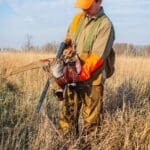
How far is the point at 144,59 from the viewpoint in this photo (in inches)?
487

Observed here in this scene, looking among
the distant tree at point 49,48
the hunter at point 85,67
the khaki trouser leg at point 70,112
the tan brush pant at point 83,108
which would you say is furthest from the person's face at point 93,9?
the distant tree at point 49,48

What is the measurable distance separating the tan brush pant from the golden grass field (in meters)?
0.21

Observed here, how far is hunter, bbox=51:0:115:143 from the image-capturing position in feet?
20.8

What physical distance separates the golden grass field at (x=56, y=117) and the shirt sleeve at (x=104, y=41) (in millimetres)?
991

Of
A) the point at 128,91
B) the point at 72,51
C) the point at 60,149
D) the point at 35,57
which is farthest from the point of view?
the point at 35,57

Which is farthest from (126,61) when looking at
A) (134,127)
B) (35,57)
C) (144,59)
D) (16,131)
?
(16,131)

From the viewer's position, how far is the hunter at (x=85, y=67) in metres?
6.35

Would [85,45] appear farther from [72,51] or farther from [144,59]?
[144,59]

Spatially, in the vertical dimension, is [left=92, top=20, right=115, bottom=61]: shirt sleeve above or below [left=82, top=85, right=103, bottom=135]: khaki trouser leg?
above

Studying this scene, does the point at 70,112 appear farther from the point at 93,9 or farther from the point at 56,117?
the point at 93,9

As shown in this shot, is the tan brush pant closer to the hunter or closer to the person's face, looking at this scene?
the hunter

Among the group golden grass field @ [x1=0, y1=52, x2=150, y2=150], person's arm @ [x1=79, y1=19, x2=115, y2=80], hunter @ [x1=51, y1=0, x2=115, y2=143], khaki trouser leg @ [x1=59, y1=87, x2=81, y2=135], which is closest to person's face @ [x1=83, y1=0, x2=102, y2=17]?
hunter @ [x1=51, y1=0, x2=115, y2=143]

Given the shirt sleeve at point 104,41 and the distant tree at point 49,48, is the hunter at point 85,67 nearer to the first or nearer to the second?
the shirt sleeve at point 104,41

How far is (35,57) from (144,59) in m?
3.08
